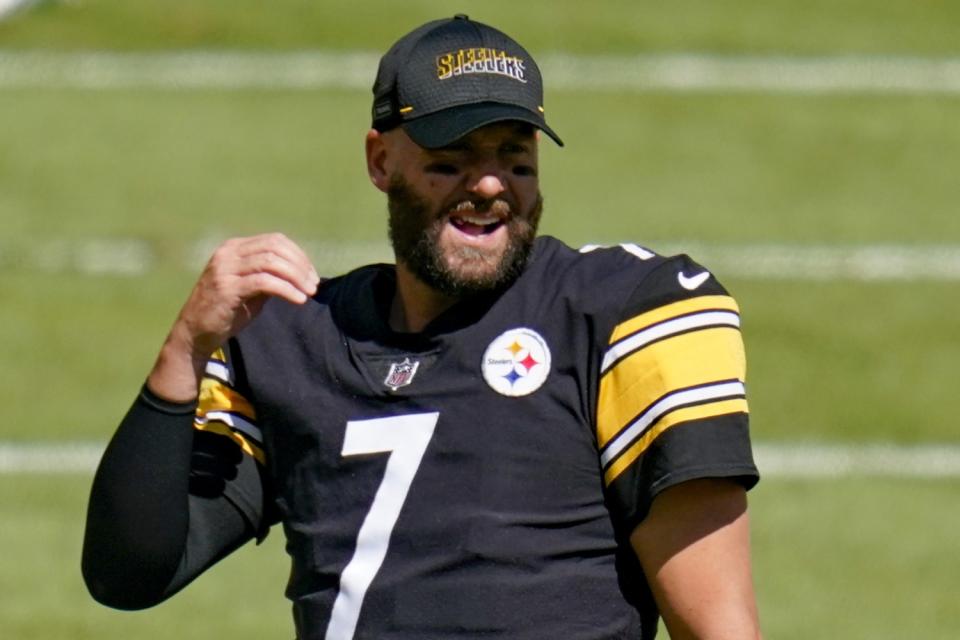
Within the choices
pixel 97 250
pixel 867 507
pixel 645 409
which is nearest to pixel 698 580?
pixel 645 409

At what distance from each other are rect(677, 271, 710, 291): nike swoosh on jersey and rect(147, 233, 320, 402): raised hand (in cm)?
56

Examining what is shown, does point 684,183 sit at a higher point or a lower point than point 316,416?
lower

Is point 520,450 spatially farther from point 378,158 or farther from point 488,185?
point 378,158

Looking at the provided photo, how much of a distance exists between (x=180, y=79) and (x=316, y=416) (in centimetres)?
689

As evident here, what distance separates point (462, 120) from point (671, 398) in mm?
542

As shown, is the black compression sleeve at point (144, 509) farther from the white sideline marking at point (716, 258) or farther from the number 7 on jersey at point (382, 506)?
the white sideline marking at point (716, 258)

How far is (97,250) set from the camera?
28.4 feet

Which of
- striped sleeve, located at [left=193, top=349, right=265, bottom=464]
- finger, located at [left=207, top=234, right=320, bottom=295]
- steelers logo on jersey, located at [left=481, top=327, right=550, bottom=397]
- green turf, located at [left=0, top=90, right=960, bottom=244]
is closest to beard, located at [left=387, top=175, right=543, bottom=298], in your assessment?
steelers logo on jersey, located at [left=481, top=327, right=550, bottom=397]

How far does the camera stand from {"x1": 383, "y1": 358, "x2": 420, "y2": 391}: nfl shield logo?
3.21 m

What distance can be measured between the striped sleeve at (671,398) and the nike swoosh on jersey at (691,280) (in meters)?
0.01

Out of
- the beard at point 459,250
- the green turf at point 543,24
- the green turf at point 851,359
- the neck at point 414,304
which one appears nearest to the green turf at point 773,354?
the green turf at point 851,359

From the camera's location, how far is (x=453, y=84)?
3.22 m

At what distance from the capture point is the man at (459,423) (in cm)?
305

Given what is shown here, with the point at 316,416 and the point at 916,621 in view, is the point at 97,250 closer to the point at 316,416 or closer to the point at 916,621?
the point at 916,621
